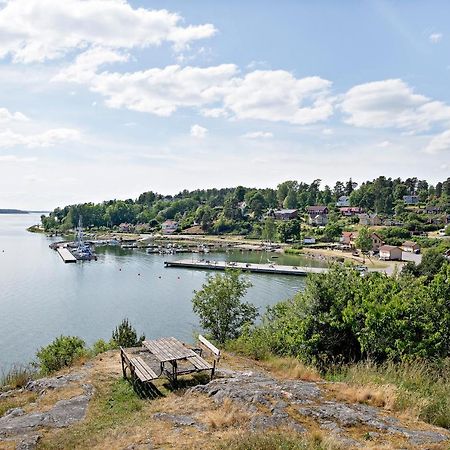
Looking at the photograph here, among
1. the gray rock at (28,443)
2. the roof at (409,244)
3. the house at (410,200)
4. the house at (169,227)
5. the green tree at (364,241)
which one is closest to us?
the gray rock at (28,443)

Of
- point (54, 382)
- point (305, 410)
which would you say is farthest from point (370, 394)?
point (54, 382)

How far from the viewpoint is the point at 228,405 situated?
7223 mm

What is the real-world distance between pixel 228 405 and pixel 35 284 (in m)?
50.4

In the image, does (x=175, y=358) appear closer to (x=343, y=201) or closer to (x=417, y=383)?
(x=417, y=383)

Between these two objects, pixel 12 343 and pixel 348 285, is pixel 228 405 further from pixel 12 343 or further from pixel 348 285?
pixel 12 343

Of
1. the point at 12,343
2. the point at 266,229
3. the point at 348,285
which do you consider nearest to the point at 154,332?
the point at 12,343

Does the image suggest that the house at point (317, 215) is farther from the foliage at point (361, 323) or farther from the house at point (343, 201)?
the foliage at point (361, 323)

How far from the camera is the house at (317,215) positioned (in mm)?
113938

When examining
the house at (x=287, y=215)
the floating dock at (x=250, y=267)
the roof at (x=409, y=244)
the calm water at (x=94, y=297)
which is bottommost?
the calm water at (x=94, y=297)

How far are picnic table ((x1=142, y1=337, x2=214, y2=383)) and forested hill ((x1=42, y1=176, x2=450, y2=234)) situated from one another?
105028mm

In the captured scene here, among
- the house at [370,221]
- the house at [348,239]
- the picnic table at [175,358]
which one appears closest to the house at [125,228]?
the house at [370,221]

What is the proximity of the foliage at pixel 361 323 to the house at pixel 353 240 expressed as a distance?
70.5 metres

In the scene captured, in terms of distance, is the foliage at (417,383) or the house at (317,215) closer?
the foliage at (417,383)

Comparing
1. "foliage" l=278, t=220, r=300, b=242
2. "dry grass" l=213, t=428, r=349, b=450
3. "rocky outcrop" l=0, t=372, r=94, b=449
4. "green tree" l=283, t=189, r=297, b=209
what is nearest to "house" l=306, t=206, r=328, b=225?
"green tree" l=283, t=189, r=297, b=209
